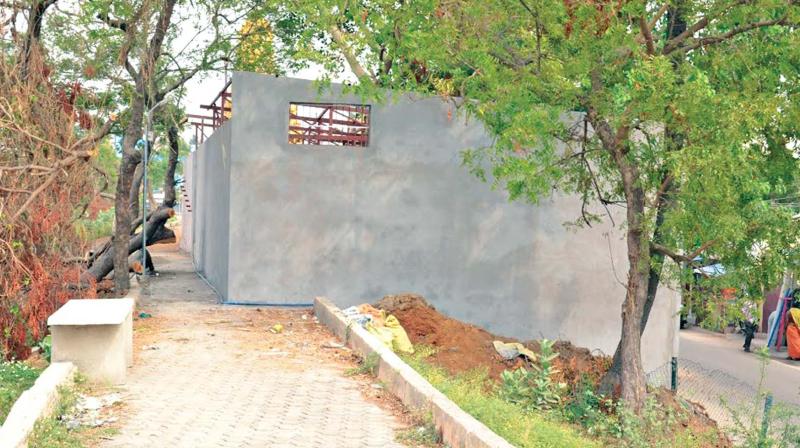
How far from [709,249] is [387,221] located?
19.8ft

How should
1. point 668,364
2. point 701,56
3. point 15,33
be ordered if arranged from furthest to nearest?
point 668,364
point 15,33
point 701,56

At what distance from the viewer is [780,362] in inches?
847

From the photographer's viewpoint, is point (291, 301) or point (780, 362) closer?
point (291, 301)

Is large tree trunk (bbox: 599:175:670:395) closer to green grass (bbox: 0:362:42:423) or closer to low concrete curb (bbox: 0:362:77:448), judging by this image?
low concrete curb (bbox: 0:362:77:448)

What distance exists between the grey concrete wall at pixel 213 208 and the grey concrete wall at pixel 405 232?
0.71 meters

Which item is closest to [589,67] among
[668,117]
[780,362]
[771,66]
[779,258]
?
[668,117]

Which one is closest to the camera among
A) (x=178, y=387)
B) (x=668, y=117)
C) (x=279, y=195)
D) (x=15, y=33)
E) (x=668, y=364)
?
(x=178, y=387)

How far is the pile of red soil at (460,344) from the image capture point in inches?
531

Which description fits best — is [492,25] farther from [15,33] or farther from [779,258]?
[15,33]

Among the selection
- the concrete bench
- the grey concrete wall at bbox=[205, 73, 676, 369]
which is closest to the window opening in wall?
the grey concrete wall at bbox=[205, 73, 676, 369]

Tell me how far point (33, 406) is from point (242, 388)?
8.21ft

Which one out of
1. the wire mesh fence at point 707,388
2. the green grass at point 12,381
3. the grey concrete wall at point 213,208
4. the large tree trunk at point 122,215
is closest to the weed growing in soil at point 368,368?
the green grass at point 12,381

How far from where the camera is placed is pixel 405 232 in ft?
52.5

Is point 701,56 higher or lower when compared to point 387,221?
higher
